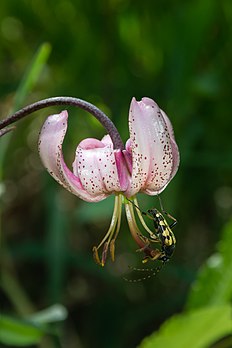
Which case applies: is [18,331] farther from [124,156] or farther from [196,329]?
[124,156]

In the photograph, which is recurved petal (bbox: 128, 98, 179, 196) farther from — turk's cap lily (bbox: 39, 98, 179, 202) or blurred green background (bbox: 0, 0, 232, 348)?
blurred green background (bbox: 0, 0, 232, 348)

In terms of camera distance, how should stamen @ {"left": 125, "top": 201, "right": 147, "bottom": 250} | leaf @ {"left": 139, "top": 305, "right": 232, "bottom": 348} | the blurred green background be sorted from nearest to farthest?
stamen @ {"left": 125, "top": 201, "right": 147, "bottom": 250} → leaf @ {"left": 139, "top": 305, "right": 232, "bottom": 348} → the blurred green background

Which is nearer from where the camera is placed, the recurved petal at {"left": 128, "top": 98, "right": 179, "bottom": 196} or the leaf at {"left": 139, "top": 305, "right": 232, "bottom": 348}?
the recurved petal at {"left": 128, "top": 98, "right": 179, "bottom": 196}

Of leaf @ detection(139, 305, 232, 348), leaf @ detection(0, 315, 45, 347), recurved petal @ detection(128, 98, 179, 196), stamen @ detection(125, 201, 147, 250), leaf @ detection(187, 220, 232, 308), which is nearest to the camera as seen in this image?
recurved petal @ detection(128, 98, 179, 196)

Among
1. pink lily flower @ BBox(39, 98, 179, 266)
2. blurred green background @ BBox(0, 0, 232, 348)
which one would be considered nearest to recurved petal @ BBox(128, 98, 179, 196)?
pink lily flower @ BBox(39, 98, 179, 266)

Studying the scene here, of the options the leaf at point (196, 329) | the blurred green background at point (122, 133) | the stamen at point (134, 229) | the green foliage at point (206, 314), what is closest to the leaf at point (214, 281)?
the green foliage at point (206, 314)

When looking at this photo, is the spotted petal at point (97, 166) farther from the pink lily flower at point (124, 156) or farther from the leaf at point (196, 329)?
the leaf at point (196, 329)

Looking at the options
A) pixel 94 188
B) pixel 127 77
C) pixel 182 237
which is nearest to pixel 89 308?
pixel 182 237
